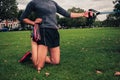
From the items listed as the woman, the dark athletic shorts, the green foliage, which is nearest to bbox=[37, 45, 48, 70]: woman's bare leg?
the woman

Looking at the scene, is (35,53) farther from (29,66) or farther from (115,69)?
(115,69)

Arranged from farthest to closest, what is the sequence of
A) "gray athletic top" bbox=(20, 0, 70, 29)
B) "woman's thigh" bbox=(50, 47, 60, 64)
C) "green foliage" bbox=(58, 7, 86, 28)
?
1. "green foliage" bbox=(58, 7, 86, 28)
2. "woman's thigh" bbox=(50, 47, 60, 64)
3. "gray athletic top" bbox=(20, 0, 70, 29)

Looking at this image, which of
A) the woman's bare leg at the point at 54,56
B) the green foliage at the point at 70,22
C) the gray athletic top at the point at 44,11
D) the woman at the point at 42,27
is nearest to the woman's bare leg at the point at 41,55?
the woman at the point at 42,27

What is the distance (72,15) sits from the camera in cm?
843

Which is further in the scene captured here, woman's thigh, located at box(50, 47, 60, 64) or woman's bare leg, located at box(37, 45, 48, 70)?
woman's thigh, located at box(50, 47, 60, 64)

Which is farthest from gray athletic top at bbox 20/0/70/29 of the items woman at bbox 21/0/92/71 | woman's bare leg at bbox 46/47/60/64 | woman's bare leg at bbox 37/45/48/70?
woman's bare leg at bbox 46/47/60/64

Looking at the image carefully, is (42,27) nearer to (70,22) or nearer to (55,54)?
(55,54)

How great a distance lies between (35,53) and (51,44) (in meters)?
0.54

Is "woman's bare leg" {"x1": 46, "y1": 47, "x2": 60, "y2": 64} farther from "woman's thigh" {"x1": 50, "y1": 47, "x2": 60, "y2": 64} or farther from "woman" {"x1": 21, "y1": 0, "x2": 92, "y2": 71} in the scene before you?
"woman" {"x1": 21, "y1": 0, "x2": 92, "y2": 71}

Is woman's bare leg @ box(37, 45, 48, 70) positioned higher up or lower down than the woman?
lower down

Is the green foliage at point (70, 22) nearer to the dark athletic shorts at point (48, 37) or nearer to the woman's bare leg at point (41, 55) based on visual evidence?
the dark athletic shorts at point (48, 37)

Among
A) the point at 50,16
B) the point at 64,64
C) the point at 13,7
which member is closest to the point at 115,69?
the point at 64,64

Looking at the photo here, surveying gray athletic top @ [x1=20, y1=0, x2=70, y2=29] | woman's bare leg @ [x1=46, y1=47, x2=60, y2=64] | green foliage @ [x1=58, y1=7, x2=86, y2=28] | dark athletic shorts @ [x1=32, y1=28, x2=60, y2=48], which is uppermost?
gray athletic top @ [x1=20, y1=0, x2=70, y2=29]

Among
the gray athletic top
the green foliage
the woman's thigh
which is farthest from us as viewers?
the green foliage
